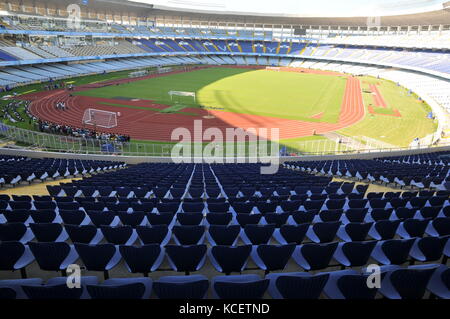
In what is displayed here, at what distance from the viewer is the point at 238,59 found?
3209 inches

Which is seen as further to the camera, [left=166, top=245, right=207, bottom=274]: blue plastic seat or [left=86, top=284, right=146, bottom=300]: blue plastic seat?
[left=166, top=245, right=207, bottom=274]: blue plastic seat

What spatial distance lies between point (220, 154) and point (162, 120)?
10.3 m

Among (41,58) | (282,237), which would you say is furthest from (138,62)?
(282,237)

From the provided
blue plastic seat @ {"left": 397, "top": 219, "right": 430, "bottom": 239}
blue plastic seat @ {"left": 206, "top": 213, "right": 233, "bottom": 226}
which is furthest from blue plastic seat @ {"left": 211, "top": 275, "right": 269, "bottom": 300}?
blue plastic seat @ {"left": 397, "top": 219, "right": 430, "bottom": 239}

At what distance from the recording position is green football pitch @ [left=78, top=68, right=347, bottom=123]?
114ft

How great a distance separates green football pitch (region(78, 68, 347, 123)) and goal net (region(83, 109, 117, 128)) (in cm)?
773

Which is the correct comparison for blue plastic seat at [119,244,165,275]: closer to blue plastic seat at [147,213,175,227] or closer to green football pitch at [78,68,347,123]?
blue plastic seat at [147,213,175,227]

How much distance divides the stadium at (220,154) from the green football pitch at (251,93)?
44cm

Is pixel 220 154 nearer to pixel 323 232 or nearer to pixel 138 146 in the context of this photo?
pixel 138 146

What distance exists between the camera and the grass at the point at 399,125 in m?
26.1

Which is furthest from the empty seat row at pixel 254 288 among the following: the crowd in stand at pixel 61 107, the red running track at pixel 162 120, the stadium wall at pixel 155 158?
the crowd in stand at pixel 61 107

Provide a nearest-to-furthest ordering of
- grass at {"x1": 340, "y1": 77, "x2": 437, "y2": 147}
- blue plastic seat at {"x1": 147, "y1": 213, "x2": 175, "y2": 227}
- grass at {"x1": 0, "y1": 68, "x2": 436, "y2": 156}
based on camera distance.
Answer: blue plastic seat at {"x1": 147, "y1": 213, "x2": 175, "y2": 227}
grass at {"x1": 0, "y1": 68, "x2": 436, "y2": 156}
grass at {"x1": 340, "y1": 77, "x2": 437, "y2": 147}
